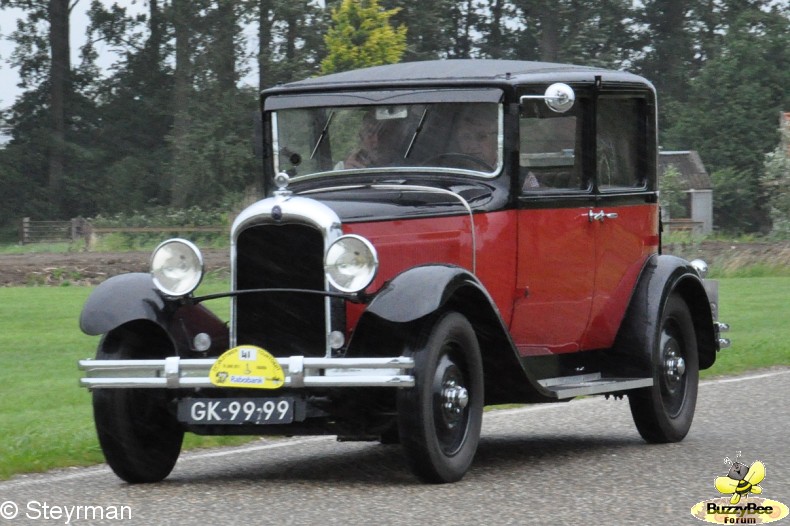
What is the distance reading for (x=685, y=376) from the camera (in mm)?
9422

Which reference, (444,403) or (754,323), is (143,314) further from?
(754,323)

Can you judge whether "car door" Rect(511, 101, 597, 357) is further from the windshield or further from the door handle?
the windshield

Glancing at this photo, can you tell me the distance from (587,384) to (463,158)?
57.4 inches

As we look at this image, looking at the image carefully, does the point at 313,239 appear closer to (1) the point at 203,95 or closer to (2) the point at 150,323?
(2) the point at 150,323

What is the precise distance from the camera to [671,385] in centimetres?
923

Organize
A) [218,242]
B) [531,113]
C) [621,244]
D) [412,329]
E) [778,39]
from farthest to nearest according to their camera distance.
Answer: [778,39] < [218,242] < [621,244] < [531,113] < [412,329]

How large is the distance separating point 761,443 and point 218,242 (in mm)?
34740

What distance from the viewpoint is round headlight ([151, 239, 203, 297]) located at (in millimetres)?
7352

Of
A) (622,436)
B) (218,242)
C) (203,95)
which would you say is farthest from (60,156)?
(622,436)

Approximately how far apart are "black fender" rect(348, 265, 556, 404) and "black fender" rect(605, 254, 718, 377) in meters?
1.57

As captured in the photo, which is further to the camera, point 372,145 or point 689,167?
point 689,167

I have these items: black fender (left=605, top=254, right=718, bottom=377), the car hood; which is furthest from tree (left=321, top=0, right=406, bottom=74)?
the car hood

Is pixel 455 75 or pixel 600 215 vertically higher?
pixel 455 75

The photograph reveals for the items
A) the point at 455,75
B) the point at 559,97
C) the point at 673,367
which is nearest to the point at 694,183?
the point at 673,367
